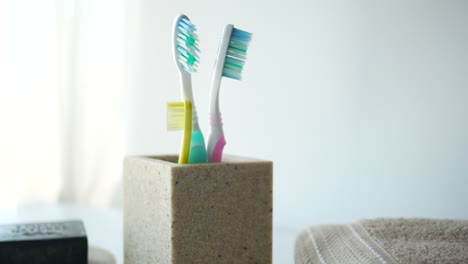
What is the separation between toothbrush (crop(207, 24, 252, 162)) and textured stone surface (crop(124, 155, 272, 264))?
0.03m

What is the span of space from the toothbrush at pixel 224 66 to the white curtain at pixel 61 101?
0.90m

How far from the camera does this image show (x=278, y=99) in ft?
4.42

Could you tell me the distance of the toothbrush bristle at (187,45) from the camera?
0.68m

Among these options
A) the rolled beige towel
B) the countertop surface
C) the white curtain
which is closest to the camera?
the rolled beige towel

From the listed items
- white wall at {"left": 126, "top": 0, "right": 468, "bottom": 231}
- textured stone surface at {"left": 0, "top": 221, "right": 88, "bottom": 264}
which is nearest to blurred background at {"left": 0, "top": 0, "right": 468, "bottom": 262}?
white wall at {"left": 126, "top": 0, "right": 468, "bottom": 231}

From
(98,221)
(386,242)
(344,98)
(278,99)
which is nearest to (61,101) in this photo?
(98,221)

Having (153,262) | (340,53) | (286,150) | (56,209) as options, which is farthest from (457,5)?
(56,209)

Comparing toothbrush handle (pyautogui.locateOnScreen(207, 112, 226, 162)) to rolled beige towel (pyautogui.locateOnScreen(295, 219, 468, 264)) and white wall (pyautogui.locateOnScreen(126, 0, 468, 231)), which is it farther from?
white wall (pyautogui.locateOnScreen(126, 0, 468, 231))

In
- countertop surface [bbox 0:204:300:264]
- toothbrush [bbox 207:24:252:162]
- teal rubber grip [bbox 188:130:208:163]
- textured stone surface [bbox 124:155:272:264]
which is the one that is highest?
toothbrush [bbox 207:24:252:162]

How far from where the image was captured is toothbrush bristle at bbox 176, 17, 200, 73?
2.24 feet

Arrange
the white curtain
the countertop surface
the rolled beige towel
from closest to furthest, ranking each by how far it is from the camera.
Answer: the rolled beige towel < the countertop surface < the white curtain

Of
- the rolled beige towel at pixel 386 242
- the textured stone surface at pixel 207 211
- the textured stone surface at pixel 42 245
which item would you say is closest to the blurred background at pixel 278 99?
the rolled beige towel at pixel 386 242

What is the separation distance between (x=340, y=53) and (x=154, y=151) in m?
0.55

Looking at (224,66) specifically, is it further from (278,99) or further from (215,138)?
(278,99)
